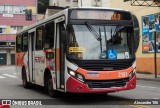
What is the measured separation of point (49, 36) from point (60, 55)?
1.54m

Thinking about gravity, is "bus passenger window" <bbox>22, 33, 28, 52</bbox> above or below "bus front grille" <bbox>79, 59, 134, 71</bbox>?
above

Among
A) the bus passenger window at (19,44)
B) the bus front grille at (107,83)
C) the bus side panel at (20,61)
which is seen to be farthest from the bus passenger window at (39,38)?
the bus passenger window at (19,44)

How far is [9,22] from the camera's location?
257 ft

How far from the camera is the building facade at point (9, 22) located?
77875mm

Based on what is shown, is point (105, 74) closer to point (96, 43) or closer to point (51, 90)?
point (96, 43)

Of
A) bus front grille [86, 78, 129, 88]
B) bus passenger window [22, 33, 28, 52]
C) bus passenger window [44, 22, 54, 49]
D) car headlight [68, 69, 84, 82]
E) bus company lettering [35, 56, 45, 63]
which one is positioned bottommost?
bus front grille [86, 78, 129, 88]

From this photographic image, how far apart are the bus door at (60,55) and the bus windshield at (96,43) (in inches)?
23.6

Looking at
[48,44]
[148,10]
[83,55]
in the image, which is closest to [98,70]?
[83,55]

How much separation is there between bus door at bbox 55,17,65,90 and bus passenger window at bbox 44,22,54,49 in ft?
1.94

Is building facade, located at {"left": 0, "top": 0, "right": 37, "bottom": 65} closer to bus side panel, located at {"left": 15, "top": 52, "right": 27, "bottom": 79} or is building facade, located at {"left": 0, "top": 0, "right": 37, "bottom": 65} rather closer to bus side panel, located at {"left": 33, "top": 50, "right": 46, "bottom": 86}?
bus side panel, located at {"left": 15, "top": 52, "right": 27, "bottom": 79}

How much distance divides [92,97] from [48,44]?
2483 millimetres

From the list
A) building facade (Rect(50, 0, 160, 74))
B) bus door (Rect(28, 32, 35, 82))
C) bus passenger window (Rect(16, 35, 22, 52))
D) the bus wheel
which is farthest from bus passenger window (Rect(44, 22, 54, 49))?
building facade (Rect(50, 0, 160, 74))

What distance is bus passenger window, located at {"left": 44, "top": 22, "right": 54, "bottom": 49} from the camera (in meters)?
15.2

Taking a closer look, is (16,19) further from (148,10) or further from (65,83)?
(65,83)
